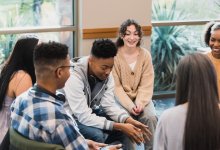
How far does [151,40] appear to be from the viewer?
177 inches

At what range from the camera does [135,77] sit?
3514mm

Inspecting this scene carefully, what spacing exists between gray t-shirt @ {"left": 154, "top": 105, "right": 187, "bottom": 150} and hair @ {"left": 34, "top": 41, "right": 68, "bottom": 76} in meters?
0.57

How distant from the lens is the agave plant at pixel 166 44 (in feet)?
14.9

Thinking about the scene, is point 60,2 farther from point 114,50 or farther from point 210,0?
point 210,0

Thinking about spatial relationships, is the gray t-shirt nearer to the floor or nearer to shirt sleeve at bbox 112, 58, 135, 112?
shirt sleeve at bbox 112, 58, 135, 112

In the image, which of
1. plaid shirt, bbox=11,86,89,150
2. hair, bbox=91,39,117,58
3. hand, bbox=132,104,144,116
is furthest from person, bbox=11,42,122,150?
hand, bbox=132,104,144,116

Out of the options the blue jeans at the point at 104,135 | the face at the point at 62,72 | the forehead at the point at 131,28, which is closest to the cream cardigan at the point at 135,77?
the forehead at the point at 131,28

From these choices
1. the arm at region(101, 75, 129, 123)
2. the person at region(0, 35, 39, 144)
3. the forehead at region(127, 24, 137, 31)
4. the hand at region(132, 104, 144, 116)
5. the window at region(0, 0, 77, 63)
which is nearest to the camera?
the person at region(0, 35, 39, 144)

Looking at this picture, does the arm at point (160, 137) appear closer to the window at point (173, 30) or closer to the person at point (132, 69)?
the person at point (132, 69)

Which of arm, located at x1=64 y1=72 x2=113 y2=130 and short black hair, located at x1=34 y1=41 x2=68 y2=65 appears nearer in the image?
short black hair, located at x1=34 y1=41 x2=68 y2=65

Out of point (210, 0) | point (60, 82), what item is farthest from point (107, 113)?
→ point (210, 0)

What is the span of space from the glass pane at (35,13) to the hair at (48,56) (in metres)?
2.16

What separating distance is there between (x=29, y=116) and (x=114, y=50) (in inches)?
41.0

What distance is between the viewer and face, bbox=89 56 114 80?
2596mm
